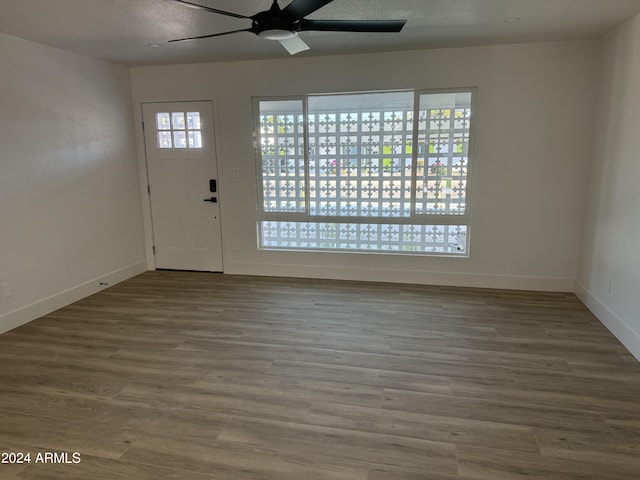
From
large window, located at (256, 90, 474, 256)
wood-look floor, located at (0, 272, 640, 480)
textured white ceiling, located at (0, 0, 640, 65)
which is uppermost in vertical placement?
textured white ceiling, located at (0, 0, 640, 65)

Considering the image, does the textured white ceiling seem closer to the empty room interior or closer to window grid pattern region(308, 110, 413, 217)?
the empty room interior

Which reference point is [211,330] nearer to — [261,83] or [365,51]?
[261,83]

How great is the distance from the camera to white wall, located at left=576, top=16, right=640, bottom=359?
122 inches

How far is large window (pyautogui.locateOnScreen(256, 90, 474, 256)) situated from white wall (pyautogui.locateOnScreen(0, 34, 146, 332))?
1.64 m

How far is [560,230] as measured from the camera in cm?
420

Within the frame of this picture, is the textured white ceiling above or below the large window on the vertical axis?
above

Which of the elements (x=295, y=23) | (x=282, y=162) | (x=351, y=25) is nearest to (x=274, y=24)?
(x=295, y=23)

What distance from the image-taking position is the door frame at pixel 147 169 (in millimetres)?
4828

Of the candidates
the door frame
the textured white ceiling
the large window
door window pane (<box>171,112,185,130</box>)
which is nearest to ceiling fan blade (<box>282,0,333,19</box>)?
the textured white ceiling

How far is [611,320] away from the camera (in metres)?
3.36

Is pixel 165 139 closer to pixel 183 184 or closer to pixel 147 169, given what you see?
pixel 147 169

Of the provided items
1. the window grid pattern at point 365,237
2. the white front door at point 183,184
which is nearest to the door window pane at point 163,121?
the white front door at point 183,184

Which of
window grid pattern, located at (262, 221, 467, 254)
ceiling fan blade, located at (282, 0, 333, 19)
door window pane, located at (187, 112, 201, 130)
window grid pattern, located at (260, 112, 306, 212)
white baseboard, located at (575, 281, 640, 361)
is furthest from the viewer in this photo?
door window pane, located at (187, 112, 201, 130)

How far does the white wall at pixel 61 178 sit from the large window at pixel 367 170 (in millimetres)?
1639
